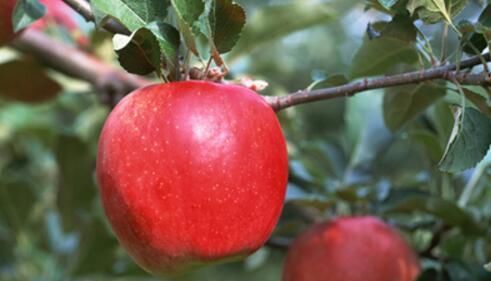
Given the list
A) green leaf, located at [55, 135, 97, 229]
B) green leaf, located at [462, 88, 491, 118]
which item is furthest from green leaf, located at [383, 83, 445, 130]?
green leaf, located at [55, 135, 97, 229]

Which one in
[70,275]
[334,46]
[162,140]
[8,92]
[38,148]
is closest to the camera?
[162,140]

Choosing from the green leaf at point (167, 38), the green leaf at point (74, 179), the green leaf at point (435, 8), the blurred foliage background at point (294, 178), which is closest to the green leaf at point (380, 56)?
the blurred foliage background at point (294, 178)

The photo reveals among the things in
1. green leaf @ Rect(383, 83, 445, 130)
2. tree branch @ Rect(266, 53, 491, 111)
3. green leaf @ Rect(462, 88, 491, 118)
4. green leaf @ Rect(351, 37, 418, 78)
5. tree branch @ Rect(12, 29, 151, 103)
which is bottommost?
tree branch @ Rect(12, 29, 151, 103)

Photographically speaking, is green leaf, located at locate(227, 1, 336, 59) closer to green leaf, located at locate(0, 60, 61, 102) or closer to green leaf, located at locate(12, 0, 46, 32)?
green leaf, located at locate(0, 60, 61, 102)

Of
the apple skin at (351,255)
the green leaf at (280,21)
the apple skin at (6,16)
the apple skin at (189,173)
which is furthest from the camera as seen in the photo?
the green leaf at (280,21)

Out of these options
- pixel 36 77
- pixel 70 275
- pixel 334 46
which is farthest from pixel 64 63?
pixel 334 46

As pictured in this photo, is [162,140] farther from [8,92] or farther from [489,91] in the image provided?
[8,92]

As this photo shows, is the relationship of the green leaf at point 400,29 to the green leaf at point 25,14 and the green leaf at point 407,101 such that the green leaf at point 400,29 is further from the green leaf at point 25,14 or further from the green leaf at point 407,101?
the green leaf at point 25,14
